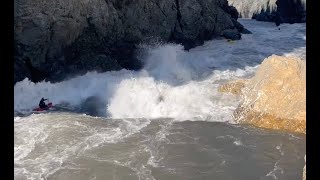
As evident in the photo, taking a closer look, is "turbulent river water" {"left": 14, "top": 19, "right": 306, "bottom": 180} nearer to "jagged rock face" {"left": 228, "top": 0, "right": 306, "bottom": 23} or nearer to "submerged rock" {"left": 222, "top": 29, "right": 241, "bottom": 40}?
"submerged rock" {"left": 222, "top": 29, "right": 241, "bottom": 40}

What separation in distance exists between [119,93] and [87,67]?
509cm

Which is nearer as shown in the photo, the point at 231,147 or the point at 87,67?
the point at 231,147

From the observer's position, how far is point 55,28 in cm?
2448

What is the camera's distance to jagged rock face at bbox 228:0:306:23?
5744cm

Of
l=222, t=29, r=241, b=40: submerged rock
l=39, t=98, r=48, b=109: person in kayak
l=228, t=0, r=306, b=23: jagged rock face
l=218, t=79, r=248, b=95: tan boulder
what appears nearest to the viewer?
l=39, t=98, r=48, b=109: person in kayak

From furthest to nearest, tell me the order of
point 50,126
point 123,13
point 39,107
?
point 123,13, point 39,107, point 50,126

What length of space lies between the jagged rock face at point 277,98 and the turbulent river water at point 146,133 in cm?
62

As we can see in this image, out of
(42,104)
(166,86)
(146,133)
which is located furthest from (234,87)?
(42,104)

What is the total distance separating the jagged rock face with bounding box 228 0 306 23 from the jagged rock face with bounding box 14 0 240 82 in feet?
90.9

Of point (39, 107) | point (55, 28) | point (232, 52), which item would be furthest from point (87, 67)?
point (232, 52)

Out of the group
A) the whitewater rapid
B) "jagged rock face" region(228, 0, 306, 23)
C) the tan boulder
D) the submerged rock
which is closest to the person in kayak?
the whitewater rapid

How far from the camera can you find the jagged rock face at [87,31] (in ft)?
78.1

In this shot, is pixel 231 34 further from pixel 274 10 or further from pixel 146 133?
pixel 146 133
